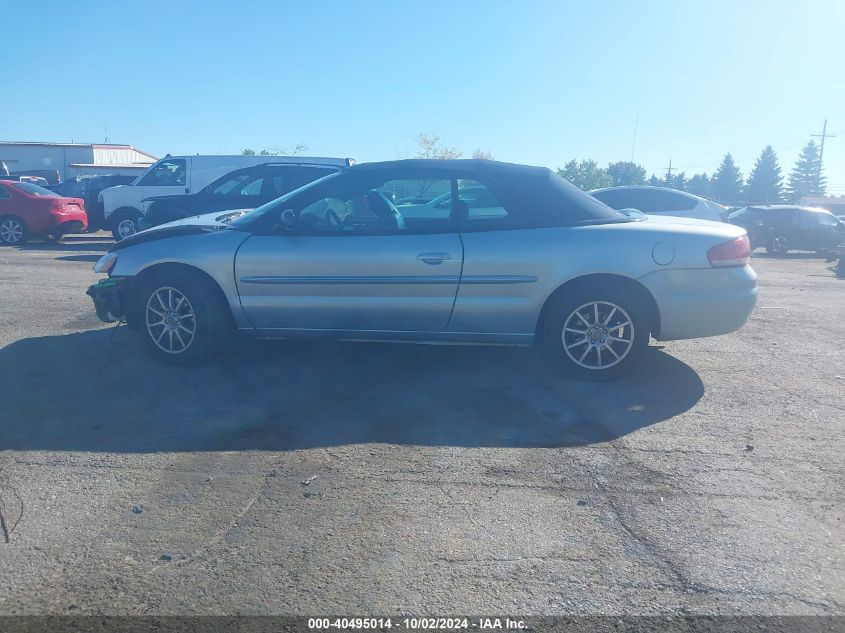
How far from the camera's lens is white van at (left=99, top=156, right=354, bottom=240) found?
16297mm

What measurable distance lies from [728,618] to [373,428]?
256cm

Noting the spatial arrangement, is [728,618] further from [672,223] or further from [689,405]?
[672,223]

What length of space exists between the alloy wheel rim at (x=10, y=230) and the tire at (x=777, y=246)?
61.7 ft

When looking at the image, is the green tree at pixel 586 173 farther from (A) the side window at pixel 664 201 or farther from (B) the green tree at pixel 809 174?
(B) the green tree at pixel 809 174

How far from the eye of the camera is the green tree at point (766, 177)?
7544 cm

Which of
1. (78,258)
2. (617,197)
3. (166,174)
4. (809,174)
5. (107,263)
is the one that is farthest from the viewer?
(809,174)

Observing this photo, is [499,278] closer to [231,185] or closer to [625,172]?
[231,185]

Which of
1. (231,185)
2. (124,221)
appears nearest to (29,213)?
(124,221)

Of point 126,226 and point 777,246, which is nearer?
point 126,226

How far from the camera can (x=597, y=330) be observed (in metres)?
6.04

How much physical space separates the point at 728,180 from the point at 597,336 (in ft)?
228

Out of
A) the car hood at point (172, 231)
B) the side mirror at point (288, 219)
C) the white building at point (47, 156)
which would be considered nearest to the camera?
the side mirror at point (288, 219)

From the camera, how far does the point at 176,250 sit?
20.8ft

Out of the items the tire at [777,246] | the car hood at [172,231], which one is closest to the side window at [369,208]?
the car hood at [172,231]
